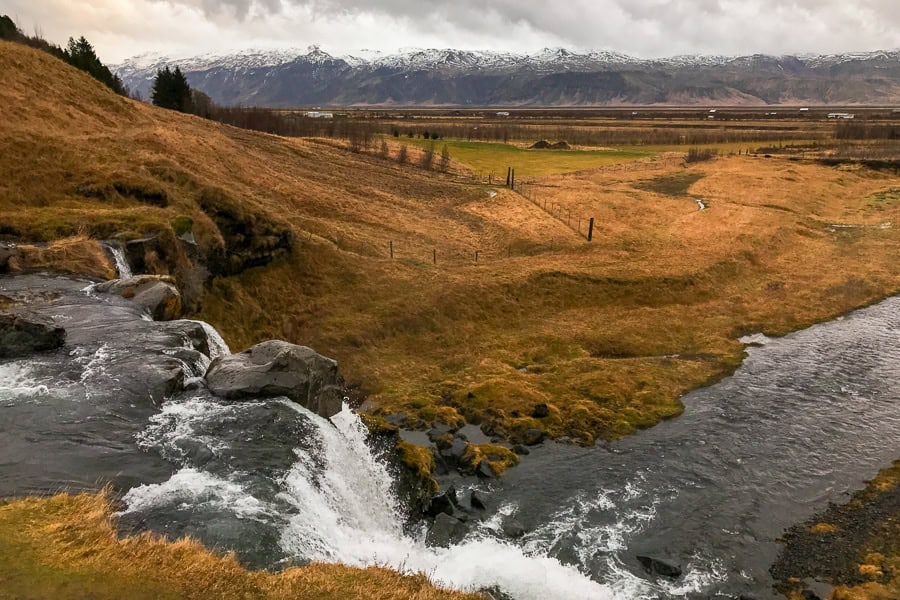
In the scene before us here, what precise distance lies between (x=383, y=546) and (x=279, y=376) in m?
8.67

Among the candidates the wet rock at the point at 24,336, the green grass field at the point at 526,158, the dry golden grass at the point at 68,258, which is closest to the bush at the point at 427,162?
the green grass field at the point at 526,158

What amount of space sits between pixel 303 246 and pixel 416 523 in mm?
31602

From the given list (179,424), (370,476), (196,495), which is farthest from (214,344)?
(196,495)

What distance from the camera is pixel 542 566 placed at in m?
20.8

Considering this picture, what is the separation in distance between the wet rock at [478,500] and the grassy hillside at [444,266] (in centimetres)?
583

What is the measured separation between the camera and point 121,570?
1345 cm

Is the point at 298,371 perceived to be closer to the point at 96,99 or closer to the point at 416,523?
the point at 416,523

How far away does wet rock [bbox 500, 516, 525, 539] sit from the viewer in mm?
22672

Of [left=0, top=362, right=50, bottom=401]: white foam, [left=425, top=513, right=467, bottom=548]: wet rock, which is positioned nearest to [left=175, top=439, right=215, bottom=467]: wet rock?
[left=0, top=362, right=50, bottom=401]: white foam

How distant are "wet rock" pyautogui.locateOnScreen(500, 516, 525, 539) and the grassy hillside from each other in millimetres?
7413

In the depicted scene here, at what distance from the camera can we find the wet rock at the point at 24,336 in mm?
22984

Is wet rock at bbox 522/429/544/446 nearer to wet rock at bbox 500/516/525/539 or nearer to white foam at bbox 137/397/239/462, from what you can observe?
wet rock at bbox 500/516/525/539

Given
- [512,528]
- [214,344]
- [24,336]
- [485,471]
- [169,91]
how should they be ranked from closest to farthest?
[512,528] → [24,336] → [485,471] → [214,344] → [169,91]

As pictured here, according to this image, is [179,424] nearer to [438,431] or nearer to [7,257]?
[438,431]
